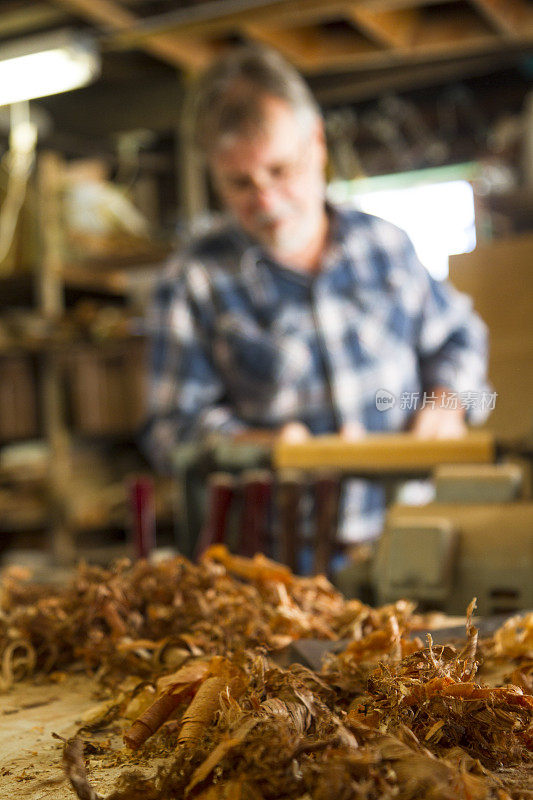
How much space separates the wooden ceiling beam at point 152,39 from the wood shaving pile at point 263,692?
1945 millimetres

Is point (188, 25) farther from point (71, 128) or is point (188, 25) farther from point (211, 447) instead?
point (211, 447)

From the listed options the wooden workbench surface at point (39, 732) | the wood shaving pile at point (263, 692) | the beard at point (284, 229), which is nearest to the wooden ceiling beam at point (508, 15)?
the beard at point (284, 229)

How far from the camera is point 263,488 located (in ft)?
3.48

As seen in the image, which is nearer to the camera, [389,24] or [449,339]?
[449,339]

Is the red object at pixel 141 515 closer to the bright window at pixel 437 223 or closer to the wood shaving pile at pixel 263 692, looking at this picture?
the wood shaving pile at pixel 263 692

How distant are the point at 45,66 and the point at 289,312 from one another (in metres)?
1.32

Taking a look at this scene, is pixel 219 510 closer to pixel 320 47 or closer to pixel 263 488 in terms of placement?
pixel 263 488

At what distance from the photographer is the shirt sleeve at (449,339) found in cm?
119

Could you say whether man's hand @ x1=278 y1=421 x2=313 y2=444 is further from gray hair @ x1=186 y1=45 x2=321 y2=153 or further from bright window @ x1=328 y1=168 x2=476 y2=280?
gray hair @ x1=186 y1=45 x2=321 y2=153

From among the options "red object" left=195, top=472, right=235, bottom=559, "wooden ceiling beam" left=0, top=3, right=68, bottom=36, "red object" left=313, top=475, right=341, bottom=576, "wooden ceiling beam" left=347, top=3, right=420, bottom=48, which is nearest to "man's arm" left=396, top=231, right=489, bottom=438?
"red object" left=313, top=475, right=341, bottom=576

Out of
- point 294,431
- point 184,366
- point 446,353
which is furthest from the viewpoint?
point 184,366

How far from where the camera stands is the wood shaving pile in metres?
0.42

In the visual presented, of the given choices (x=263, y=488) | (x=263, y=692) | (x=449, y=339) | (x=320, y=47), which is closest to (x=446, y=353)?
(x=449, y=339)

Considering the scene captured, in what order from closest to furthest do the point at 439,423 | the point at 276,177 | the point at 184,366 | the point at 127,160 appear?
the point at 439,423 → the point at 276,177 → the point at 184,366 → the point at 127,160
